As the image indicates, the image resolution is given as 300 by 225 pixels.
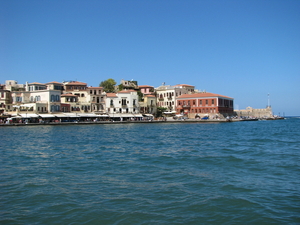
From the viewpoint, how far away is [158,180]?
11.8 m

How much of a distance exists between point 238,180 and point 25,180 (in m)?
8.60

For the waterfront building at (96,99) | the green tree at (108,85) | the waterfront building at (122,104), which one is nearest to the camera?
the waterfront building at (96,99)

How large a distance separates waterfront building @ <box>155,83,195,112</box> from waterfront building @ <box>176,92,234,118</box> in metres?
1.62

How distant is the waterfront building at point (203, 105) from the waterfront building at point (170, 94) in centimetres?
162

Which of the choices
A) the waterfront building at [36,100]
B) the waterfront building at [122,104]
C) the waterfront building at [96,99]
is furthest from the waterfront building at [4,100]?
the waterfront building at [122,104]

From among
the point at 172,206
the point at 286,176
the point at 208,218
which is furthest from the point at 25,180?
the point at 286,176

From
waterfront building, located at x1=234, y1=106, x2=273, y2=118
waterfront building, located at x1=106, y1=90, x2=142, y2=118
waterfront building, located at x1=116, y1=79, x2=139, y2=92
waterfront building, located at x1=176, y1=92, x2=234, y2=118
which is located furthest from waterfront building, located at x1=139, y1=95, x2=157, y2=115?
waterfront building, located at x1=234, y1=106, x2=273, y2=118

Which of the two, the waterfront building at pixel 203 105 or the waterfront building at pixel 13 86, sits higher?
the waterfront building at pixel 13 86

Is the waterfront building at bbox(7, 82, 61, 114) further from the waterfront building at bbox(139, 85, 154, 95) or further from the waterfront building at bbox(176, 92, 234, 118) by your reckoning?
the waterfront building at bbox(176, 92, 234, 118)

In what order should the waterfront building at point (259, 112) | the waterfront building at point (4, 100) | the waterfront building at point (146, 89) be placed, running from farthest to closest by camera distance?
the waterfront building at point (259, 112) → the waterfront building at point (146, 89) → the waterfront building at point (4, 100)

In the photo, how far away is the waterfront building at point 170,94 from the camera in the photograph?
82062 mm

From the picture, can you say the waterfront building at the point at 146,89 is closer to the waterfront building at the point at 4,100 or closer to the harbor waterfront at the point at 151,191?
the waterfront building at the point at 4,100

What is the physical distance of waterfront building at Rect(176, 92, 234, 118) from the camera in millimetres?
74812

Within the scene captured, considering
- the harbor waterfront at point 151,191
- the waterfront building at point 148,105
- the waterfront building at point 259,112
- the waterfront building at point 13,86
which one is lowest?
the harbor waterfront at point 151,191
